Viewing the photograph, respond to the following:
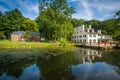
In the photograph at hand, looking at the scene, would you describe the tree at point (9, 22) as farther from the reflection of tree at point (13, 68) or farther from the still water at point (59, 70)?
the reflection of tree at point (13, 68)

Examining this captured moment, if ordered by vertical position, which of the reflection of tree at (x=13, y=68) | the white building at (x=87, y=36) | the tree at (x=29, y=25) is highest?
the tree at (x=29, y=25)

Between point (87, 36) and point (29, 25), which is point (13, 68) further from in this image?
point (29, 25)

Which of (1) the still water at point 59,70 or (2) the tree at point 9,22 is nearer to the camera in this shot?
(1) the still water at point 59,70

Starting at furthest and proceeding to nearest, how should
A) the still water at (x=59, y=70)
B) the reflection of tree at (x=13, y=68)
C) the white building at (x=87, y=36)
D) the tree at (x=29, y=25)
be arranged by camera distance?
the tree at (x=29, y=25) → the white building at (x=87, y=36) → the reflection of tree at (x=13, y=68) → the still water at (x=59, y=70)

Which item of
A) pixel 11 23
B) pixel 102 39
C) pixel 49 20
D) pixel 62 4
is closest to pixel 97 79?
pixel 49 20

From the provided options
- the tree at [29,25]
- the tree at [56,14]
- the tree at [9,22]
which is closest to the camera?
the tree at [56,14]

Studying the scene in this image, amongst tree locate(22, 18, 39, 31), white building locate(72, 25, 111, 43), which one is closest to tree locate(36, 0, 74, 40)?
white building locate(72, 25, 111, 43)

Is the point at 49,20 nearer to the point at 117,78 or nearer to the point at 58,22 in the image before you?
the point at 58,22

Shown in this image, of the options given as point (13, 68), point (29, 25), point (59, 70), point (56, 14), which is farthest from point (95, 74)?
point (29, 25)

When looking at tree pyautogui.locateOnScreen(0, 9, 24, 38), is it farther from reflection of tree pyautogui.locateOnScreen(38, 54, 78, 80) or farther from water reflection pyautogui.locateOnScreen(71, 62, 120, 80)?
water reflection pyautogui.locateOnScreen(71, 62, 120, 80)

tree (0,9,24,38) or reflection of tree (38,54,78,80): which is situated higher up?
tree (0,9,24,38)

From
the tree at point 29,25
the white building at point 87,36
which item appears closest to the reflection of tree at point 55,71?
the white building at point 87,36

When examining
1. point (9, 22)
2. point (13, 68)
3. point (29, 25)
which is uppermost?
point (9, 22)

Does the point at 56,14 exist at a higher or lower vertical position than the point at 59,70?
higher
